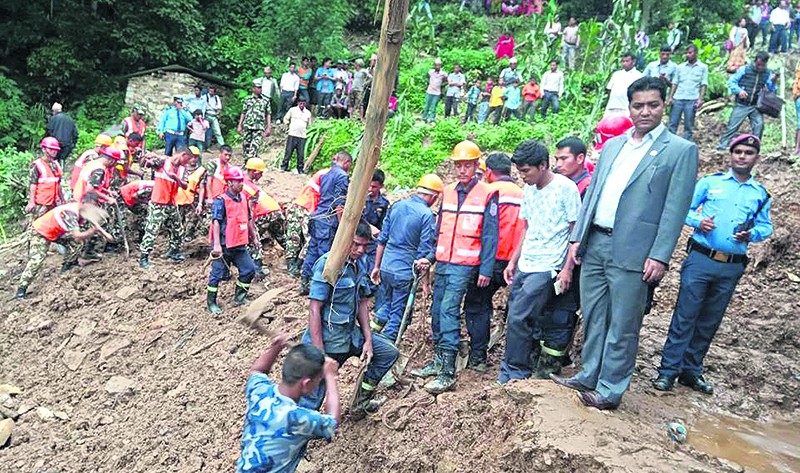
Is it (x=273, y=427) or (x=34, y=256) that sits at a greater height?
(x=273, y=427)

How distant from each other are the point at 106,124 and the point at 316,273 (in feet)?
61.9

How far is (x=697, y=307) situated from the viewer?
5098 mm

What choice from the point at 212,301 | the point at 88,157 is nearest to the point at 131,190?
the point at 88,157

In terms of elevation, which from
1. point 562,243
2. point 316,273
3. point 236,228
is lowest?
point 236,228

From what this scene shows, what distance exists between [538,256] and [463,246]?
2.83ft

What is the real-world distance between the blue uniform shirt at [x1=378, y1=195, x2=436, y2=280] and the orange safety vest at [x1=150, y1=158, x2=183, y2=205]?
4739 millimetres

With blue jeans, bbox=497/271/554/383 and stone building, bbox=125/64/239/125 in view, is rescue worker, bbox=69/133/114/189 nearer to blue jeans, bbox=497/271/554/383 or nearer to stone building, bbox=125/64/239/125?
blue jeans, bbox=497/271/554/383

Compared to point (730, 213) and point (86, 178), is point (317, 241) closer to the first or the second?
point (86, 178)

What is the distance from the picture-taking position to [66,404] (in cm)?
768

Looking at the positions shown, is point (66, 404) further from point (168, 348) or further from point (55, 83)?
point (55, 83)

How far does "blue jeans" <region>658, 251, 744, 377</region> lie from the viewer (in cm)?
507

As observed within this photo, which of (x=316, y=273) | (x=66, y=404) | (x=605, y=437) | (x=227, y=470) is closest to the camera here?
(x=605, y=437)

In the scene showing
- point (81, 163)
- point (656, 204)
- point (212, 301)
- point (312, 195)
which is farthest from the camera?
point (81, 163)

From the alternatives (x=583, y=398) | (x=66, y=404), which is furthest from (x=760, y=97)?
(x=66, y=404)
